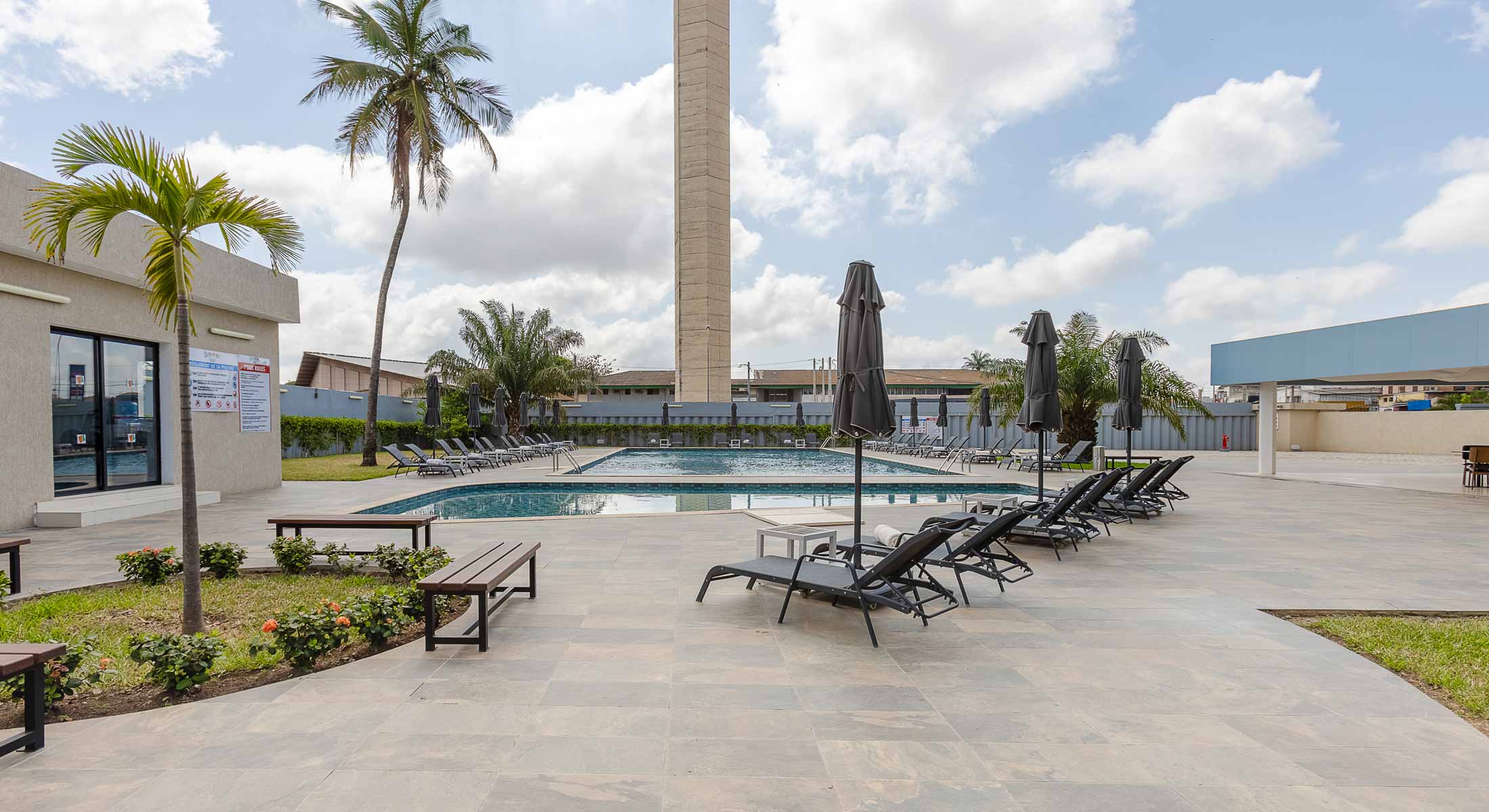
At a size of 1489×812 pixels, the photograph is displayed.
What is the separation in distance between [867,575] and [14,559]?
20.6 feet

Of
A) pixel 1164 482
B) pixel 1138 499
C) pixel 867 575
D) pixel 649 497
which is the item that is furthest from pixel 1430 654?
pixel 649 497

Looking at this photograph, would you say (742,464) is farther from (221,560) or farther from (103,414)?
(221,560)

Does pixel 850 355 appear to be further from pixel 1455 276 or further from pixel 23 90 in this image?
pixel 1455 276

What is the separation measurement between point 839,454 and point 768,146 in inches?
997

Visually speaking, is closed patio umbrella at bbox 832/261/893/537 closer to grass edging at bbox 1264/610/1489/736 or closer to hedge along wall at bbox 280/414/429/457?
grass edging at bbox 1264/610/1489/736

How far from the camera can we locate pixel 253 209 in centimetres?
434

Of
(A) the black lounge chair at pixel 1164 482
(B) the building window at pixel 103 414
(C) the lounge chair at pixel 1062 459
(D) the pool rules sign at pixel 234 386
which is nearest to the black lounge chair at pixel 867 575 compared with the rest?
(A) the black lounge chair at pixel 1164 482

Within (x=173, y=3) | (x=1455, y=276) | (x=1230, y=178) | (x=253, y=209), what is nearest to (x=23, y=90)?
(x=173, y=3)

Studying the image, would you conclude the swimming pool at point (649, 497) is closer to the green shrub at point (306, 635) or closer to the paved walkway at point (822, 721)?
the paved walkway at point (822, 721)

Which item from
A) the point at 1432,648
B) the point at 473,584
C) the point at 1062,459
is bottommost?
the point at 1432,648

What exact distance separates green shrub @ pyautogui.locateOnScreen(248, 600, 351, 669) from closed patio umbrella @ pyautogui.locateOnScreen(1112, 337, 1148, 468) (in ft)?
36.1

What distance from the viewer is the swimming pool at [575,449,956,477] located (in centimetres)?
1681

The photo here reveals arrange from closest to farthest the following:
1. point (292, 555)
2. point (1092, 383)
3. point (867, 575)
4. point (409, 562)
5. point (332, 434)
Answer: point (867, 575) < point (409, 562) < point (292, 555) < point (1092, 383) < point (332, 434)

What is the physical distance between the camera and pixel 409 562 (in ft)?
18.4
